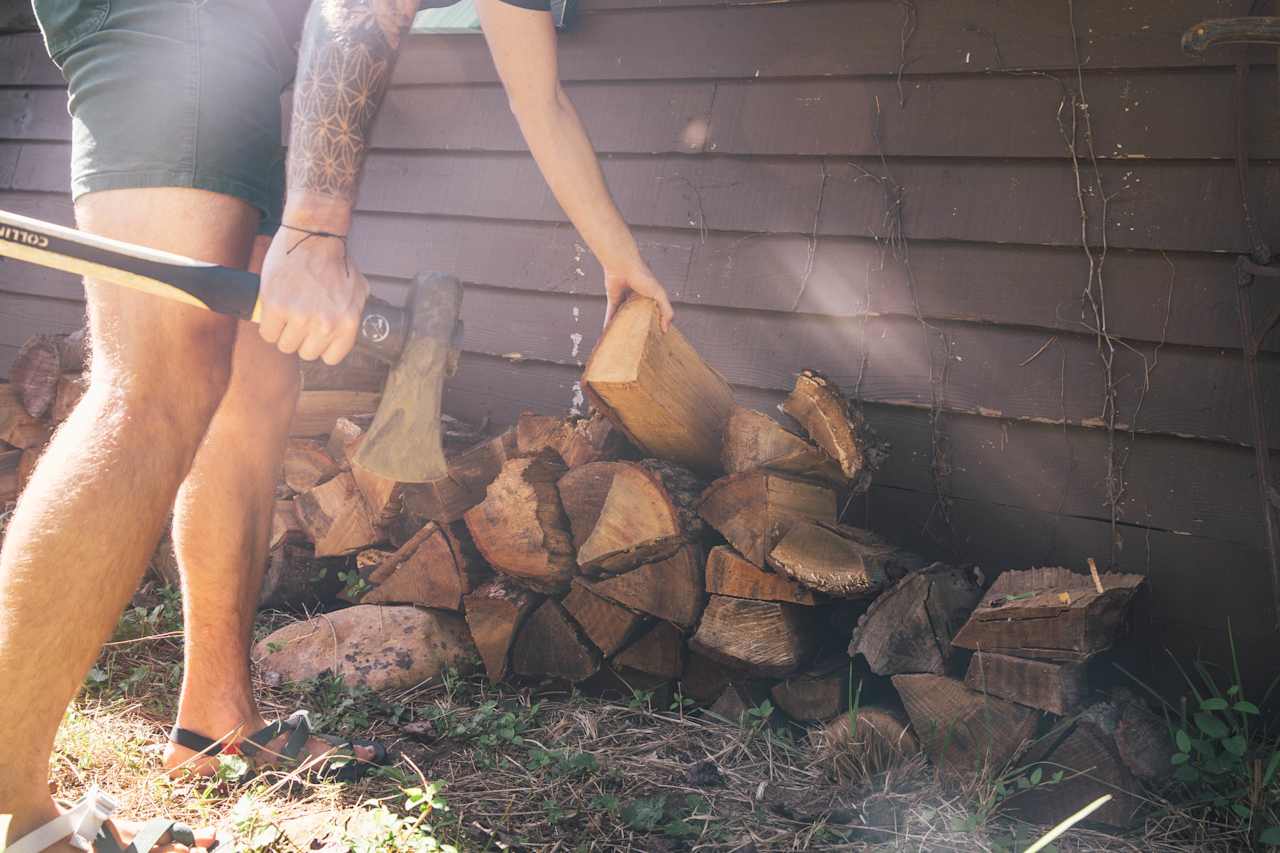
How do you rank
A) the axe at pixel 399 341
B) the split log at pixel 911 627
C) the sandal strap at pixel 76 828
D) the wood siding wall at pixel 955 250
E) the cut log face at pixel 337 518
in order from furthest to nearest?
the cut log face at pixel 337 518
the wood siding wall at pixel 955 250
the split log at pixel 911 627
the axe at pixel 399 341
the sandal strap at pixel 76 828

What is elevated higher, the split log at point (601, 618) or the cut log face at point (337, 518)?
the cut log face at point (337, 518)

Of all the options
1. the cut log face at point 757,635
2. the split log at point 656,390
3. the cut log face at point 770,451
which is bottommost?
the cut log face at point 757,635

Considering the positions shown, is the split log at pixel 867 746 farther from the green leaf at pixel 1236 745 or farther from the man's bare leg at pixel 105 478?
the man's bare leg at pixel 105 478

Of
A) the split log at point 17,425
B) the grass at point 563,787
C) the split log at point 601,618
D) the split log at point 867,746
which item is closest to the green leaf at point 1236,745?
the grass at point 563,787

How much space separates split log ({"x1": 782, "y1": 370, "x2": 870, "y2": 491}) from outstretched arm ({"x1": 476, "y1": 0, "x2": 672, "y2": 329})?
372mm

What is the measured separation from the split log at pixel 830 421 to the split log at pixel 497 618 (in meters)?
0.82

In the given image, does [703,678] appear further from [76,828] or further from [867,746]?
[76,828]

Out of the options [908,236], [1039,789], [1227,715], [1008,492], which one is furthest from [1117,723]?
[908,236]

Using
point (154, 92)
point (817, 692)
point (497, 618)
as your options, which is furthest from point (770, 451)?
point (154, 92)

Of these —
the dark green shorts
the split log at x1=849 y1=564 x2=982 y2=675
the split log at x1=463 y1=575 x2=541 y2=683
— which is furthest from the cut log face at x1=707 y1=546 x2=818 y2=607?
the dark green shorts

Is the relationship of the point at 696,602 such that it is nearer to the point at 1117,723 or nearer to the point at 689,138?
the point at 1117,723

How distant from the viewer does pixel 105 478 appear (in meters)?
1.38

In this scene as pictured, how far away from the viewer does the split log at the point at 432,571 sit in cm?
250

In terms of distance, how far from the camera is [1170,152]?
229 centimetres
